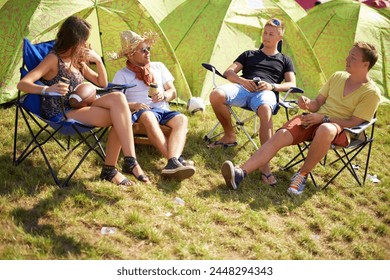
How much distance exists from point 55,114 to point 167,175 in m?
0.91

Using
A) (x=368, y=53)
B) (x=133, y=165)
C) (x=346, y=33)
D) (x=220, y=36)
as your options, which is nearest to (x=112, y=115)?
(x=133, y=165)

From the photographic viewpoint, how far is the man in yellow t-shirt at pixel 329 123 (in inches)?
159

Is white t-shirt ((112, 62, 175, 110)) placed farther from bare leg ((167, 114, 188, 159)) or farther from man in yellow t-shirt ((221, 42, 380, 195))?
man in yellow t-shirt ((221, 42, 380, 195))

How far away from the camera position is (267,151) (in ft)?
13.4

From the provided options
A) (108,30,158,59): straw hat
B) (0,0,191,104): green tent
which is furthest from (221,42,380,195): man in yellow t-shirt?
(0,0,191,104): green tent

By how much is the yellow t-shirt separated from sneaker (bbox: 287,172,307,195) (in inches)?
21.9

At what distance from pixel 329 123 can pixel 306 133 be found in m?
0.21

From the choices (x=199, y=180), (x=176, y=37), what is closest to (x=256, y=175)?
(x=199, y=180)

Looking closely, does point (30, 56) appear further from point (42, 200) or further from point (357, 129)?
point (357, 129)

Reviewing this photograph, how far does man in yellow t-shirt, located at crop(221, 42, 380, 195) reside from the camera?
4.03m

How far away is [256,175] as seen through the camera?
4332 millimetres

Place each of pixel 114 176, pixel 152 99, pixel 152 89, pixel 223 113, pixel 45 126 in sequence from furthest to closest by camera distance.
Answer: pixel 223 113, pixel 152 89, pixel 152 99, pixel 45 126, pixel 114 176

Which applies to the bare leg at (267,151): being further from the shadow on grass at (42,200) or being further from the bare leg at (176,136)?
the shadow on grass at (42,200)
